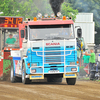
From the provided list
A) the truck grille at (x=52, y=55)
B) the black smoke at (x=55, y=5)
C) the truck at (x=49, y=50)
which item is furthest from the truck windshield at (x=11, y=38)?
the truck grille at (x=52, y=55)

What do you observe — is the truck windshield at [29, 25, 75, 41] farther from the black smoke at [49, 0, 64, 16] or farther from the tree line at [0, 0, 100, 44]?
the tree line at [0, 0, 100, 44]

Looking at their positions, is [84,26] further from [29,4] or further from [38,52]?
[38,52]

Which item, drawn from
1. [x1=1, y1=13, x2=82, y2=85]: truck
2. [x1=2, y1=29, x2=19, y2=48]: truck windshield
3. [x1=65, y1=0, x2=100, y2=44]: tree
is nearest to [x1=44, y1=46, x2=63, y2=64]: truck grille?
[x1=1, y1=13, x2=82, y2=85]: truck

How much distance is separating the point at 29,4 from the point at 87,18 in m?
13.9

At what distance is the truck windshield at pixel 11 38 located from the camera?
19928 millimetres

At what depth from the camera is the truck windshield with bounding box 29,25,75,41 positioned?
14.0m

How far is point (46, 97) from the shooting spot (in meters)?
9.76

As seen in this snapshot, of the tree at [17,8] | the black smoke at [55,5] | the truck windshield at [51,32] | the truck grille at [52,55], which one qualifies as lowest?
the truck grille at [52,55]

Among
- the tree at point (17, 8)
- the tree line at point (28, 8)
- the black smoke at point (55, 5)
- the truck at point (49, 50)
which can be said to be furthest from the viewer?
the tree line at point (28, 8)

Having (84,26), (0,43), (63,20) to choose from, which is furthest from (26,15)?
(63,20)

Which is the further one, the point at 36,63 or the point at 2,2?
the point at 2,2

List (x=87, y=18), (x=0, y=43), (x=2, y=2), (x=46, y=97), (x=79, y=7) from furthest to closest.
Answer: (x=79, y=7) → (x=87, y=18) → (x=2, y=2) → (x=0, y=43) → (x=46, y=97)

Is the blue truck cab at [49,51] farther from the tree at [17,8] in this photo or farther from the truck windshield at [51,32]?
the tree at [17,8]

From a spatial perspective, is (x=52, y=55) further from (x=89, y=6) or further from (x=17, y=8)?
(x=89, y=6)
